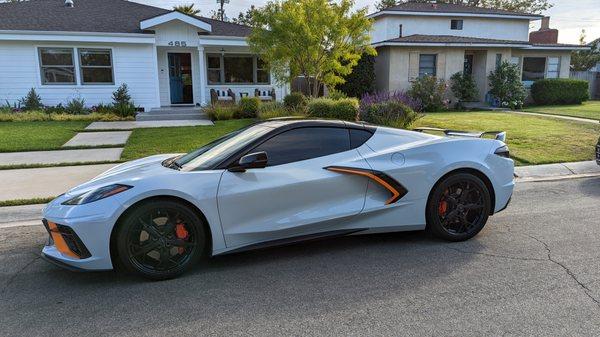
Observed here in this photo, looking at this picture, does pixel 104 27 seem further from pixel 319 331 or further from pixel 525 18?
pixel 525 18

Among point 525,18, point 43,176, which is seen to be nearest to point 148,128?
point 43,176

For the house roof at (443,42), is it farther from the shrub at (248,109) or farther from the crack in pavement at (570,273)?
the crack in pavement at (570,273)

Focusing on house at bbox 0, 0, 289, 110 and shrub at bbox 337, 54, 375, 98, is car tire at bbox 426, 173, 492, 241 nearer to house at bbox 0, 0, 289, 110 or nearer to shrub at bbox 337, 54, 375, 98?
house at bbox 0, 0, 289, 110

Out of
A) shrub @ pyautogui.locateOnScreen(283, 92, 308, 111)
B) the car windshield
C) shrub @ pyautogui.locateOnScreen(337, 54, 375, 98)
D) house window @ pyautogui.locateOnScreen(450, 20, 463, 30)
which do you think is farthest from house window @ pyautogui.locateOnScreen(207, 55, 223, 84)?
the car windshield

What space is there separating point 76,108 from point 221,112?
5.98 metres

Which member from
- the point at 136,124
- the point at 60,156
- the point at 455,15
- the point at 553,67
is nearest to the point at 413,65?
the point at 455,15

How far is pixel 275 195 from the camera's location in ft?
13.7

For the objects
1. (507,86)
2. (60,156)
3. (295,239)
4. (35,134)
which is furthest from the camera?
(507,86)

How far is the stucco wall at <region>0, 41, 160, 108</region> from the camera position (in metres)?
18.1

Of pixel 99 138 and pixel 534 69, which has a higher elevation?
pixel 534 69

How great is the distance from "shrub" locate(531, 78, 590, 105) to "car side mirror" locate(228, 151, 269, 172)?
23.7 metres

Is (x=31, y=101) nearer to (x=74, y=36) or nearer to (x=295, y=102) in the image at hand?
(x=74, y=36)

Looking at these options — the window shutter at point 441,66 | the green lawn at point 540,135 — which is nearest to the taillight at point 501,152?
the green lawn at point 540,135

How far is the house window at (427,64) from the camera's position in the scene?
76.3 feet
